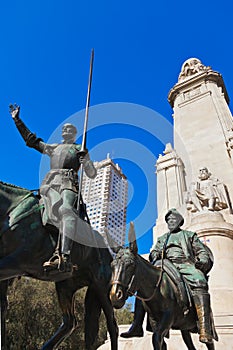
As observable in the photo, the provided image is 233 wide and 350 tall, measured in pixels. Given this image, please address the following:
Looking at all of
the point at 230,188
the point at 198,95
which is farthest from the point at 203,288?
the point at 198,95

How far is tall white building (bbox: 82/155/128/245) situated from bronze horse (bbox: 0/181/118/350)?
9.56ft

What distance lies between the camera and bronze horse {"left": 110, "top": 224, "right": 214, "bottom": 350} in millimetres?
4910

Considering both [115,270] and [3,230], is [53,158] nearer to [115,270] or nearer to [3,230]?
[3,230]

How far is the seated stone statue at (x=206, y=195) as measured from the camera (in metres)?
15.4

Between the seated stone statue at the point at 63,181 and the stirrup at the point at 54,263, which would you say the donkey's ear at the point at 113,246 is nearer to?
the seated stone statue at the point at 63,181

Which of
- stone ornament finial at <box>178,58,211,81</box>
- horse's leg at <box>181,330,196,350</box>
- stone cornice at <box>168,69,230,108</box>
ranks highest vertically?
stone ornament finial at <box>178,58,211,81</box>

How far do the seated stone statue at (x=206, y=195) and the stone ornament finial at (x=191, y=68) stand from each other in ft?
33.7

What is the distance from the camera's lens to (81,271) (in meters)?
5.89

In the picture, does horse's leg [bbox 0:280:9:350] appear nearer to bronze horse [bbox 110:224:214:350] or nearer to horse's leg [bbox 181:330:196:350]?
bronze horse [bbox 110:224:214:350]

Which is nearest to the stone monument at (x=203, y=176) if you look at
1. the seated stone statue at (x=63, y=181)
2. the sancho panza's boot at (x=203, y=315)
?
the sancho panza's boot at (x=203, y=315)

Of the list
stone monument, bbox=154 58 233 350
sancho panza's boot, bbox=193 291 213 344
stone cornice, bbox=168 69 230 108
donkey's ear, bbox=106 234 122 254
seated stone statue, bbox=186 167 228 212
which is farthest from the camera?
stone cornice, bbox=168 69 230 108

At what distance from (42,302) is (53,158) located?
1390 centimetres

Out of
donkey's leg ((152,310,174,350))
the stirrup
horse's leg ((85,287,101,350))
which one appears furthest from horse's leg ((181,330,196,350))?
the stirrup

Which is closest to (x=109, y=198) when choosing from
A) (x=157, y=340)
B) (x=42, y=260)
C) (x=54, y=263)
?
(x=42, y=260)
